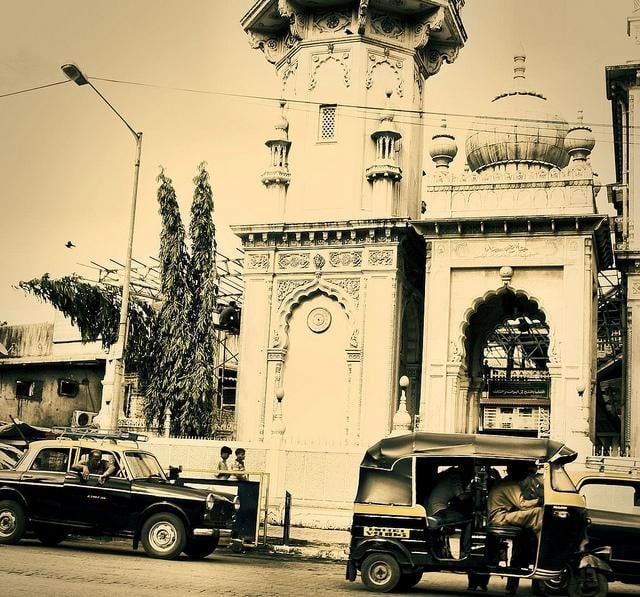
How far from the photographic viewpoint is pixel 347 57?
31141 millimetres

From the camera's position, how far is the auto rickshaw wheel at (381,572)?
47.0 feet

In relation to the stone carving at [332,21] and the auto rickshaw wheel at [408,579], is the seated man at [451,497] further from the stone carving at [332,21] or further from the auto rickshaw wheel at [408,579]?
the stone carving at [332,21]

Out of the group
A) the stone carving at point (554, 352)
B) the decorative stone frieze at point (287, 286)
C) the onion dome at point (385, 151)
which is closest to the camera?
the stone carving at point (554, 352)

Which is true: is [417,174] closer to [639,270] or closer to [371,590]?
[639,270]

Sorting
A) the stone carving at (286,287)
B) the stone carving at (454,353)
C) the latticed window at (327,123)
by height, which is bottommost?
the stone carving at (454,353)

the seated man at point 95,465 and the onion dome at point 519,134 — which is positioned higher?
the onion dome at point 519,134

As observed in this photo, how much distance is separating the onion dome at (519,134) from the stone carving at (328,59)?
163 inches

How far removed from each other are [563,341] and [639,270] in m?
5.10

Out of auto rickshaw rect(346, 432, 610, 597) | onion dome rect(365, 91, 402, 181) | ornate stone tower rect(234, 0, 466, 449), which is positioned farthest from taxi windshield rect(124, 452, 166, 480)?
onion dome rect(365, 91, 402, 181)

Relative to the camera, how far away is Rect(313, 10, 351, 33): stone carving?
3127 centimetres

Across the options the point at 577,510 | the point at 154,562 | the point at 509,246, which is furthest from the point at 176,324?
the point at 577,510

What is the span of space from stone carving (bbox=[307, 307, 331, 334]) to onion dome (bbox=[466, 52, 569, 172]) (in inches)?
241

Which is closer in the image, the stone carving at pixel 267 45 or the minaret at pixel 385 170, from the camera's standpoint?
the minaret at pixel 385 170

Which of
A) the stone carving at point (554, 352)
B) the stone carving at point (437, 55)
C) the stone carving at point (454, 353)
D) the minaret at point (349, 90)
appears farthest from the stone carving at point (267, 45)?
the stone carving at point (554, 352)
